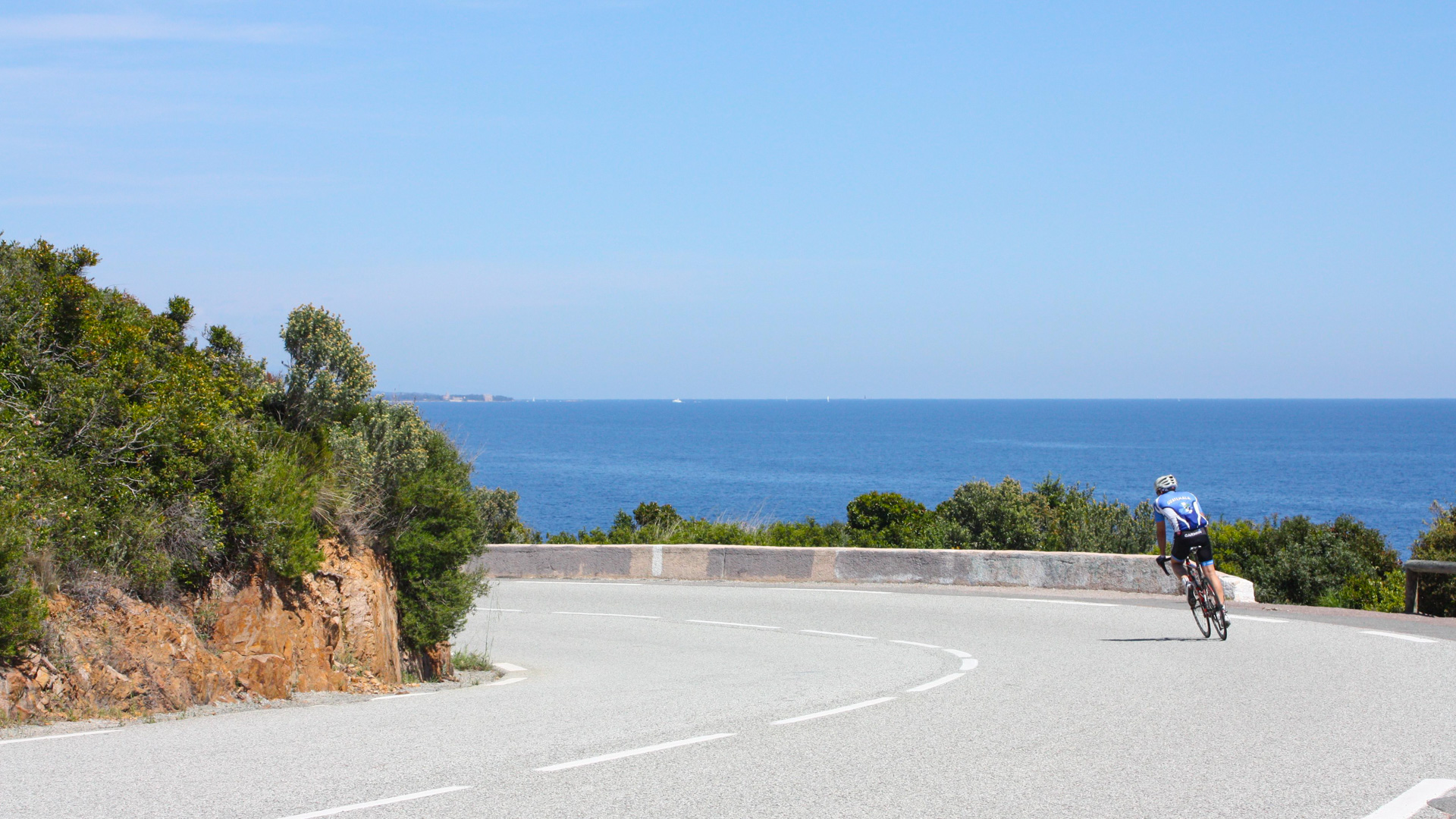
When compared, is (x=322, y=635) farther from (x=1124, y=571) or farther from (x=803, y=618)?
(x=1124, y=571)

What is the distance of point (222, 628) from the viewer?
991cm

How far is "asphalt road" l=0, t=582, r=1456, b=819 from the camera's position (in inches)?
228

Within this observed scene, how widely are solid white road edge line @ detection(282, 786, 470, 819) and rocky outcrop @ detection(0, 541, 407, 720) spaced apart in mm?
3657

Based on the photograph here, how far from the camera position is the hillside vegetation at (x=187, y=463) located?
918 centimetres

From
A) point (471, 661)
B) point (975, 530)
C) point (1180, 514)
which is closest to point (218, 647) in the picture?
point (471, 661)

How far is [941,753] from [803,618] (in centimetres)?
974

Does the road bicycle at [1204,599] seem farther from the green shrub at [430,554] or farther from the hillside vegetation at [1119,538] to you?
the green shrub at [430,554]

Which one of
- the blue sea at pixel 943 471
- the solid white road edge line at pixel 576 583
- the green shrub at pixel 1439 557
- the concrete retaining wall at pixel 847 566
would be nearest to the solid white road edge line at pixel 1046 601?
the concrete retaining wall at pixel 847 566

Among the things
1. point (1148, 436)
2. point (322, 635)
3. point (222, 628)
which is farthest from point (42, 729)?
point (1148, 436)

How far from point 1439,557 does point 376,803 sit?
1833cm

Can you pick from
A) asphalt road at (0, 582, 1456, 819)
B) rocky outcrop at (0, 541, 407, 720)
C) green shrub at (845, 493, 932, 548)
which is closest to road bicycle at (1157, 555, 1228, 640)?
asphalt road at (0, 582, 1456, 819)

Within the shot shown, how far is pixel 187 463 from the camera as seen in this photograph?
10.1 meters

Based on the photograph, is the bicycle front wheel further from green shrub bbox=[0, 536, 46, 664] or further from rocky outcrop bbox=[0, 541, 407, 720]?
green shrub bbox=[0, 536, 46, 664]

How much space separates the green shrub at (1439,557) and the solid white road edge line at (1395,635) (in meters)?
2.80
